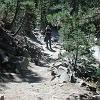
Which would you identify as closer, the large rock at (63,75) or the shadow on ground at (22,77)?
the large rock at (63,75)

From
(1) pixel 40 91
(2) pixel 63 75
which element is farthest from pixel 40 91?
(2) pixel 63 75

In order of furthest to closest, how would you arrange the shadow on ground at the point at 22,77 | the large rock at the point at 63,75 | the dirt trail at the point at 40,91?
the shadow on ground at the point at 22,77, the large rock at the point at 63,75, the dirt trail at the point at 40,91

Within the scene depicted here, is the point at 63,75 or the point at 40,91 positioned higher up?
the point at 63,75

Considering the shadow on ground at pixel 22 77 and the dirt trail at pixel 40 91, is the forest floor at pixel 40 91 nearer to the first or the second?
the dirt trail at pixel 40 91

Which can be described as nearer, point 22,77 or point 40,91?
point 40,91

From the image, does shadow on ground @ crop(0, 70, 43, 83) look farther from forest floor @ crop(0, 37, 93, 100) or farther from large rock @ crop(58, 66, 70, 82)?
large rock @ crop(58, 66, 70, 82)

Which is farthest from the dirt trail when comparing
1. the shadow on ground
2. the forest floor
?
the shadow on ground

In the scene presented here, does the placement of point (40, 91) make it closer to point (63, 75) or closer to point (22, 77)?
point (63, 75)

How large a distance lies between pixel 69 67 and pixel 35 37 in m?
13.3

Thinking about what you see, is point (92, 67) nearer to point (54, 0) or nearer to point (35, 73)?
point (35, 73)

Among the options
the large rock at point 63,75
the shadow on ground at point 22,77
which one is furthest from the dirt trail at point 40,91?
the large rock at point 63,75

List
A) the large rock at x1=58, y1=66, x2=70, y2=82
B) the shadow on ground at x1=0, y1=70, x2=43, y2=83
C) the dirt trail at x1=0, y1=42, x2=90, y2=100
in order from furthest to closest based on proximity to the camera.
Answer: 1. the shadow on ground at x1=0, y1=70, x2=43, y2=83
2. the large rock at x1=58, y1=66, x2=70, y2=82
3. the dirt trail at x1=0, y1=42, x2=90, y2=100

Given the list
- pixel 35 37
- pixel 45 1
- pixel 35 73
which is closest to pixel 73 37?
pixel 35 73

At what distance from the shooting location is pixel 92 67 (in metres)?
17.0
